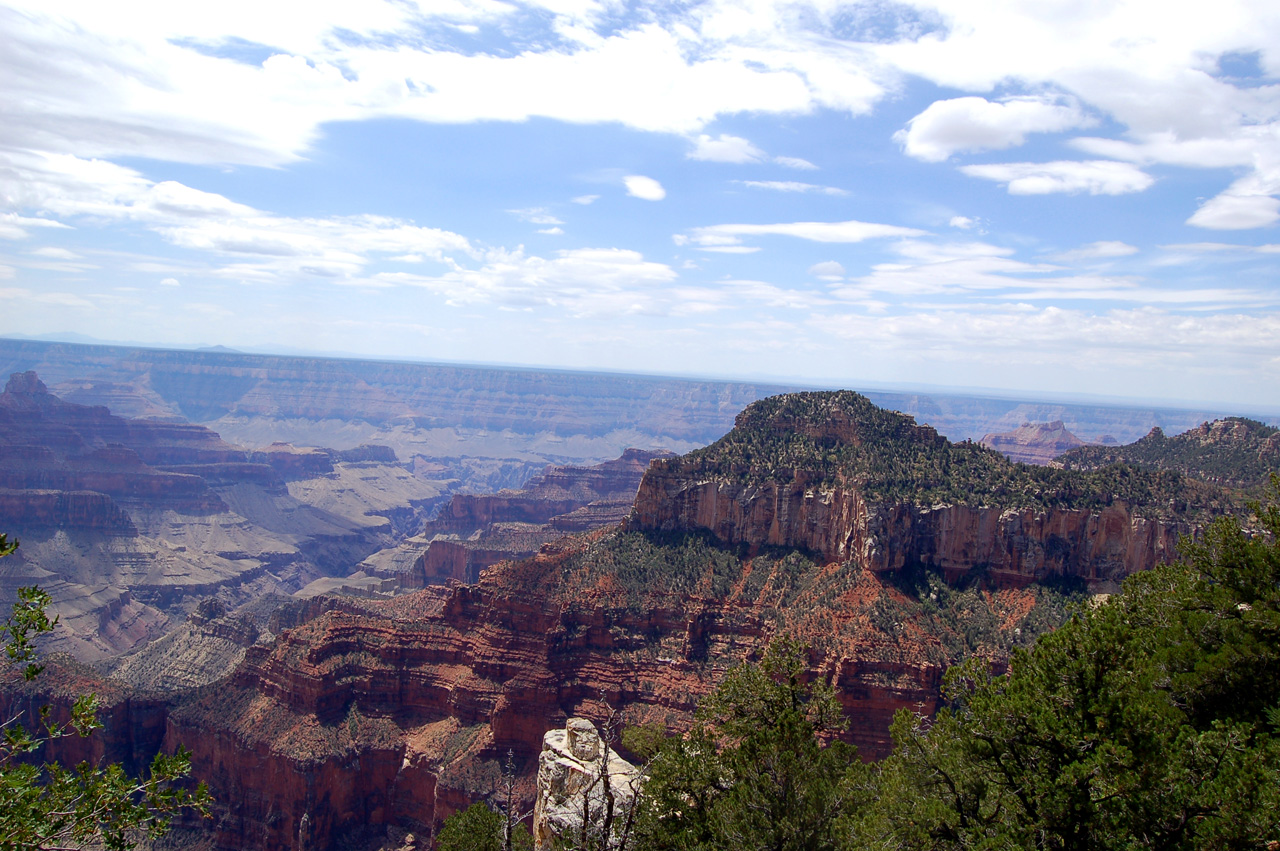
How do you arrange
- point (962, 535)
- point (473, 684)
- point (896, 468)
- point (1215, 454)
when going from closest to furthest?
point (962, 535) < point (473, 684) < point (896, 468) < point (1215, 454)

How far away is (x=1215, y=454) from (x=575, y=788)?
87.9m

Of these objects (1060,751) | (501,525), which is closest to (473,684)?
(1060,751)

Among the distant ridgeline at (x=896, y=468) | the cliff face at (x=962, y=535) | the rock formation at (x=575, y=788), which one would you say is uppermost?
the distant ridgeline at (x=896, y=468)

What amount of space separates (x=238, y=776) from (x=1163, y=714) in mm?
65653

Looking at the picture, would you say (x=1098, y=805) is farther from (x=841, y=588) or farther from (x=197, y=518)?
(x=197, y=518)

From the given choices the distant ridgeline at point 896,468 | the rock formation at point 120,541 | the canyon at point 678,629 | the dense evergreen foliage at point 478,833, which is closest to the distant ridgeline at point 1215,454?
the distant ridgeline at point 896,468

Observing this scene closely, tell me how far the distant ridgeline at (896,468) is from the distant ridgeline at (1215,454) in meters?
1.68

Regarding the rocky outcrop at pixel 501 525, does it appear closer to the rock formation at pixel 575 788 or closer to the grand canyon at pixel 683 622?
the grand canyon at pixel 683 622

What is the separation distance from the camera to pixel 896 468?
66.1 metres

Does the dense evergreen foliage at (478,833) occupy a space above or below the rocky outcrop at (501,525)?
above

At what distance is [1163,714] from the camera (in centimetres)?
1795

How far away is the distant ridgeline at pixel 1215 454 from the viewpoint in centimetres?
7594

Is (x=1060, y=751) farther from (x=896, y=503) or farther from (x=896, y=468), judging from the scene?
(x=896, y=468)

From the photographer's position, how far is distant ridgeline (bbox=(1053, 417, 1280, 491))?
75.9 meters
